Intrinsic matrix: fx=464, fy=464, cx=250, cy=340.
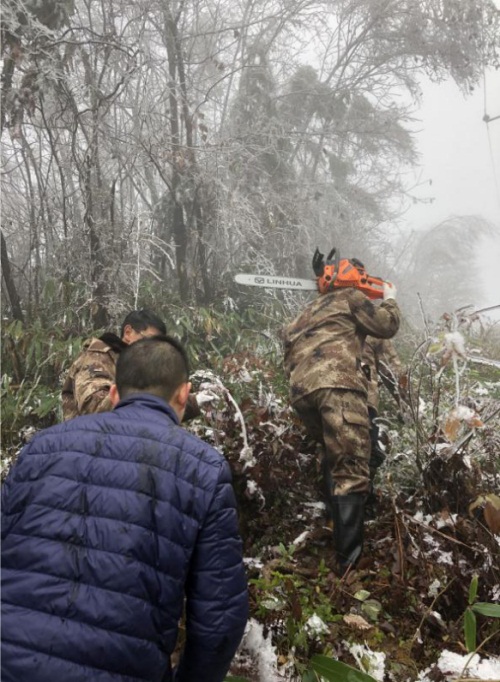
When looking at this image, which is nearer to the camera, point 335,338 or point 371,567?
point 371,567

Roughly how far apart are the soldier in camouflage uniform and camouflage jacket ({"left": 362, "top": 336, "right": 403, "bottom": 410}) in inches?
50.2

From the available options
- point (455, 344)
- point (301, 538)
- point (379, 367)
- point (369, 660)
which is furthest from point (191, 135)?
point (369, 660)

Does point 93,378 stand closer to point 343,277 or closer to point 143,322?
point 143,322

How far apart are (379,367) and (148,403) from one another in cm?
296

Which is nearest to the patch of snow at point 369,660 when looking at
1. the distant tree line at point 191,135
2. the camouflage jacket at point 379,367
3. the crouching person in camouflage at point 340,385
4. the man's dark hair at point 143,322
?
the crouching person in camouflage at point 340,385

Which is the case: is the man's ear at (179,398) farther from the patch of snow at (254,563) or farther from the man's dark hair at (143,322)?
the patch of snow at (254,563)

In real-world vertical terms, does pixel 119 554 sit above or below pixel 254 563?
above

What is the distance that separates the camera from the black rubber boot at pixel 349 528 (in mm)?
2549

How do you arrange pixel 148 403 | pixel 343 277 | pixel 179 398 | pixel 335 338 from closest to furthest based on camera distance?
pixel 148 403 → pixel 179 398 → pixel 335 338 → pixel 343 277

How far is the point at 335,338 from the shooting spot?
9.58ft

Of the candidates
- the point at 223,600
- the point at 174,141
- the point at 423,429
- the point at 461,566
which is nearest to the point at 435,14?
the point at 174,141

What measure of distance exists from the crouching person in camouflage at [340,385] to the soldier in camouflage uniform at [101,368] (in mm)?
750

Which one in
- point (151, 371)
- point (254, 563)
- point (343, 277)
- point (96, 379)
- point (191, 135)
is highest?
point (191, 135)

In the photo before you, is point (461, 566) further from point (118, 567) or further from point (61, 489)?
point (61, 489)
